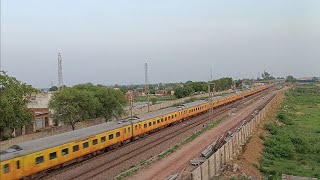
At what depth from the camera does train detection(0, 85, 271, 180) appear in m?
21.1

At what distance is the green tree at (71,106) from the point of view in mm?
45719

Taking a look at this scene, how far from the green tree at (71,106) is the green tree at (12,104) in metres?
4.00

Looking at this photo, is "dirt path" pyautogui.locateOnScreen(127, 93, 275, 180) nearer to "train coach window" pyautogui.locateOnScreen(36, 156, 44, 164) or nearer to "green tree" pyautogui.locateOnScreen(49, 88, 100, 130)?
"train coach window" pyautogui.locateOnScreen(36, 156, 44, 164)

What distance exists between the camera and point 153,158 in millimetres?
27531

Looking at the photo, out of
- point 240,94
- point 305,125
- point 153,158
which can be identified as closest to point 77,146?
point 153,158

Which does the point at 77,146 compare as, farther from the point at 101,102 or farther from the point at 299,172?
the point at 101,102

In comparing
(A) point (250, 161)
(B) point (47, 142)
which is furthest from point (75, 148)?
(A) point (250, 161)

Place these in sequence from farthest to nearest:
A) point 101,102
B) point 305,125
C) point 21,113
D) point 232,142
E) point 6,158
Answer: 1. point 305,125
2. point 101,102
3. point 21,113
4. point 232,142
5. point 6,158

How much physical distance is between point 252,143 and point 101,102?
2381 cm

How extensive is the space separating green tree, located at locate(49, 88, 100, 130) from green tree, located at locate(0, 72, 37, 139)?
4.00 meters

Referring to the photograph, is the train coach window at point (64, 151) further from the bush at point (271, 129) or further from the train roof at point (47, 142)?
the bush at point (271, 129)

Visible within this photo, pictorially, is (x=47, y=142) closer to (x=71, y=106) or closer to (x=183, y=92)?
(x=71, y=106)

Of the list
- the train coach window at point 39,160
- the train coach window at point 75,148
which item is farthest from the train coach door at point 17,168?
the train coach window at point 75,148

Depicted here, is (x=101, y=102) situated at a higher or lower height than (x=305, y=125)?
higher
